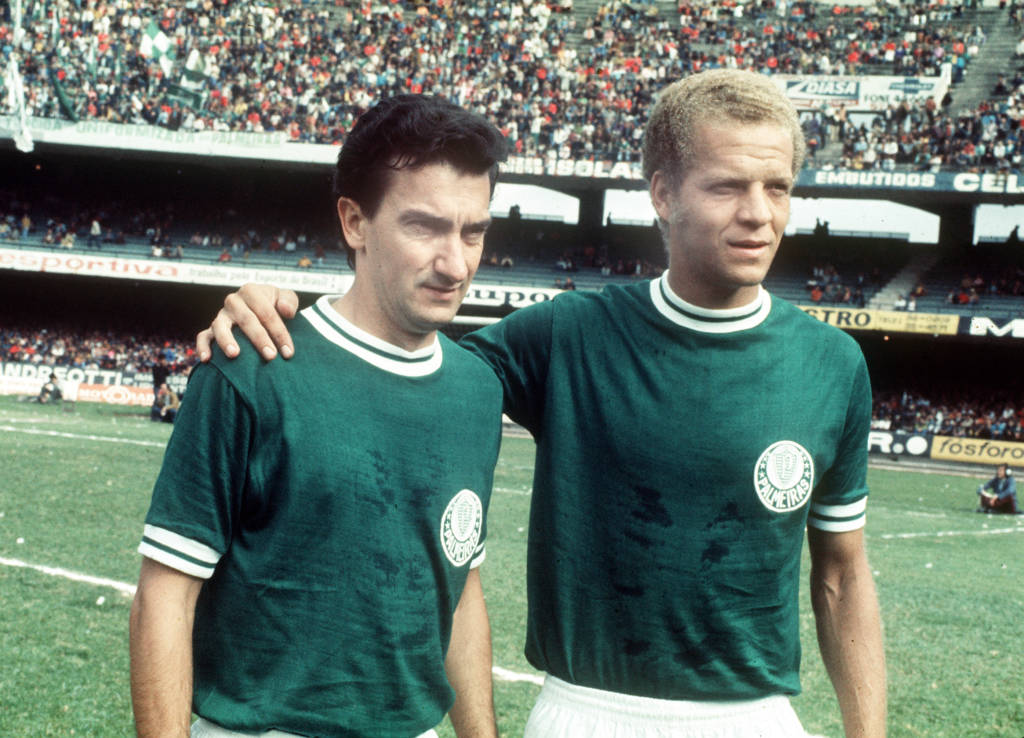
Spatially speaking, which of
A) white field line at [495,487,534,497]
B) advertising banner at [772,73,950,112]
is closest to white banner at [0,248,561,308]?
advertising banner at [772,73,950,112]

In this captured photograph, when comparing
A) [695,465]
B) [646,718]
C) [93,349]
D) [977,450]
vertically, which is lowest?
[93,349]

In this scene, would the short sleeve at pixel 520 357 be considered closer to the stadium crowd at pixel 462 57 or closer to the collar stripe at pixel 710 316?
the collar stripe at pixel 710 316

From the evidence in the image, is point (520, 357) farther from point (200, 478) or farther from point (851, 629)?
point (851, 629)

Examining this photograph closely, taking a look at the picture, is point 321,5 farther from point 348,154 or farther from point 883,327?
point 348,154

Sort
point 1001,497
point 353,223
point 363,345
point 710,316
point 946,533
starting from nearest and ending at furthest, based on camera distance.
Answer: point 363,345, point 353,223, point 710,316, point 946,533, point 1001,497

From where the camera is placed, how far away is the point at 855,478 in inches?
107

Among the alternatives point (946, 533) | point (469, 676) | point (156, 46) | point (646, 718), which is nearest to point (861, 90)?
point (156, 46)

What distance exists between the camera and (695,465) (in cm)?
253

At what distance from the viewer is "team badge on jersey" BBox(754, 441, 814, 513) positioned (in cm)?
254

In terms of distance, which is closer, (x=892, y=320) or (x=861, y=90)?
(x=892, y=320)

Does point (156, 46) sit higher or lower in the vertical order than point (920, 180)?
higher

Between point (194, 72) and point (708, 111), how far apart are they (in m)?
35.5

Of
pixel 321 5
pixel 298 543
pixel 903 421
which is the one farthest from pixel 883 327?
pixel 298 543

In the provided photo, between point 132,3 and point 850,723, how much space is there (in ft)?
144
